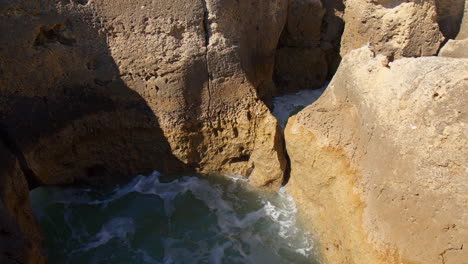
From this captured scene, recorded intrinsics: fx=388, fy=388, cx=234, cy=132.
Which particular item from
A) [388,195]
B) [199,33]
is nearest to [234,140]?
[199,33]

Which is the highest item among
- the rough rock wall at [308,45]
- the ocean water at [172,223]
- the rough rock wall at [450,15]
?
the rough rock wall at [450,15]

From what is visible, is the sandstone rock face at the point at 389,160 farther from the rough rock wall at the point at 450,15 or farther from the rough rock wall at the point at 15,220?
the rough rock wall at the point at 15,220

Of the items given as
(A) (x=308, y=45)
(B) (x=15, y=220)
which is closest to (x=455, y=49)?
(A) (x=308, y=45)

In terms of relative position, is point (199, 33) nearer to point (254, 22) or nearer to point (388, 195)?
point (254, 22)

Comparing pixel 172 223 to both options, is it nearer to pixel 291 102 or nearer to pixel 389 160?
pixel 389 160

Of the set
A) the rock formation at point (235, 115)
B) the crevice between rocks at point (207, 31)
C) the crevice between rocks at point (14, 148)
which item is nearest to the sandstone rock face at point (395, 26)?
the rock formation at point (235, 115)

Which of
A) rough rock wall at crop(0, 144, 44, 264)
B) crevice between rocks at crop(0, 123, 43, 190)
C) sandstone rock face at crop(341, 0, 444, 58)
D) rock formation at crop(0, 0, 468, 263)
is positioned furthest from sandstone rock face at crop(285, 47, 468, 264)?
crevice between rocks at crop(0, 123, 43, 190)

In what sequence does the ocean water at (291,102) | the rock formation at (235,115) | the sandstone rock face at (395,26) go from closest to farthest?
the rock formation at (235,115)
the sandstone rock face at (395,26)
the ocean water at (291,102)
